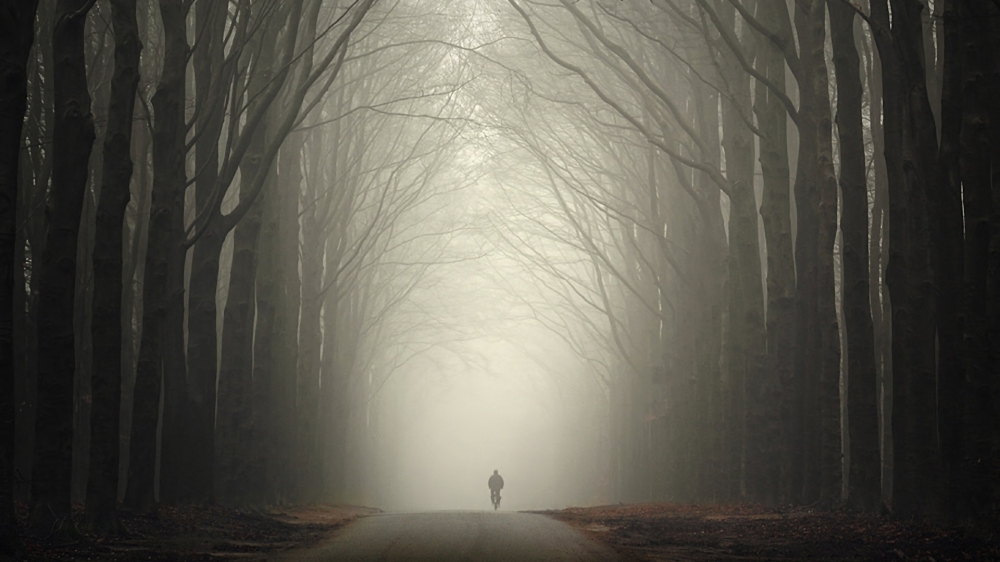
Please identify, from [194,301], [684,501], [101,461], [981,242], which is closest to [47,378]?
[101,461]

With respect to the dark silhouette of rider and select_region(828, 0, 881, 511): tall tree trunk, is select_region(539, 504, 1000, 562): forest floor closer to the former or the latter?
select_region(828, 0, 881, 511): tall tree trunk

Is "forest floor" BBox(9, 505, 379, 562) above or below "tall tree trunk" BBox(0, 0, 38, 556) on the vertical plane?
below

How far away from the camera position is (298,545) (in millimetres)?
10992

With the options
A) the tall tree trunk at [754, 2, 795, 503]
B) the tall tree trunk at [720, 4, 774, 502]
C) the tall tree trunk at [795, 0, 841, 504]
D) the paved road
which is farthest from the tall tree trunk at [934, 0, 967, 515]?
the tall tree trunk at [720, 4, 774, 502]

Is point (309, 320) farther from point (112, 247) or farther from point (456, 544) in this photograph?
point (456, 544)

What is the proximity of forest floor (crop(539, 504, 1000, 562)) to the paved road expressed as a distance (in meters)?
0.49

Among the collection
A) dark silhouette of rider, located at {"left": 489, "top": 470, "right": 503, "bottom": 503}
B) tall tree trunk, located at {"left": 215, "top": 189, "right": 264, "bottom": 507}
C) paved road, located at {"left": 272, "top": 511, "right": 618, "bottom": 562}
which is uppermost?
tall tree trunk, located at {"left": 215, "top": 189, "right": 264, "bottom": 507}

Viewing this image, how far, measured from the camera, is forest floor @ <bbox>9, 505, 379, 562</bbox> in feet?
28.0

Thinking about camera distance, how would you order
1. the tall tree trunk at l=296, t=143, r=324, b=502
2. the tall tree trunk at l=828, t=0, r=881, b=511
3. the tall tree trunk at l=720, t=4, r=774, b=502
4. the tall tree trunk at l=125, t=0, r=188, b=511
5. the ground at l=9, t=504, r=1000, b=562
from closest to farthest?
the ground at l=9, t=504, r=1000, b=562 → the tall tree trunk at l=125, t=0, r=188, b=511 → the tall tree trunk at l=828, t=0, r=881, b=511 → the tall tree trunk at l=720, t=4, r=774, b=502 → the tall tree trunk at l=296, t=143, r=324, b=502

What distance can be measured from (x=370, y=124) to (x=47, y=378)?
72.1ft

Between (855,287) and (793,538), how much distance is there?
3.82 meters

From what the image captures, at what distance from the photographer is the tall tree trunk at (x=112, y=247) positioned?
10633 mm

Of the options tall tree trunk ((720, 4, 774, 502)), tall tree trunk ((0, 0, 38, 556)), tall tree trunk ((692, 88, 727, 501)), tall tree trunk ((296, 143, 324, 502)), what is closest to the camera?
tall tree trunk ((0, 0, 38, 556))

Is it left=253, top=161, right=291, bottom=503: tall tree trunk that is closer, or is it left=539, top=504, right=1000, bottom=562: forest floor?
left=539, top=504, right=1000, bottom=562: forest floor
